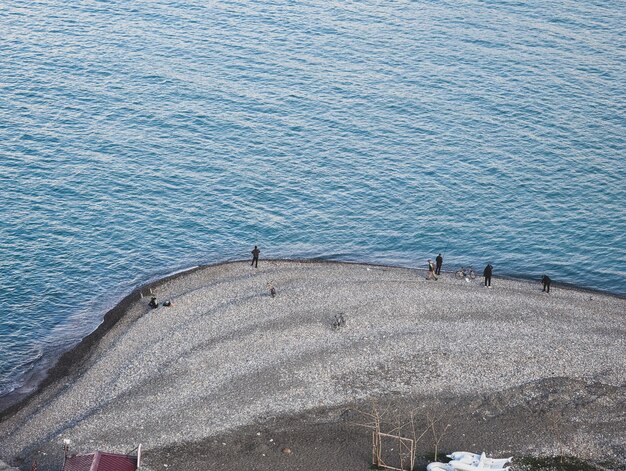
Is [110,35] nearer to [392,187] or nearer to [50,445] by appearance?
[392,187]

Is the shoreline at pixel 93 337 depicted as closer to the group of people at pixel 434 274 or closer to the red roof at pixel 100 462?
the group of people at pixel 434 274

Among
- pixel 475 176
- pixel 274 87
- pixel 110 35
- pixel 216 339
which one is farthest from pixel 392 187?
pixel 110 35

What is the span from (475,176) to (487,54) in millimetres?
33697

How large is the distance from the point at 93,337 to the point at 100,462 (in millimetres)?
21062

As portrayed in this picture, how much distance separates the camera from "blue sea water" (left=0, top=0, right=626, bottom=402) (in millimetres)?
80562

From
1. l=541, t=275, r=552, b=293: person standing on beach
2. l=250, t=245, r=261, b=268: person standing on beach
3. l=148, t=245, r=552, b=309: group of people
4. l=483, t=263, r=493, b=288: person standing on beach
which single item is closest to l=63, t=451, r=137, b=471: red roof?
l=148, t=245, r=552, b=309: group of people

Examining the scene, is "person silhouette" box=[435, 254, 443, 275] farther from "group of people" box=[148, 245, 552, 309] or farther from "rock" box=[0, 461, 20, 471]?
"rock" box=[0, 461, 20, 471]

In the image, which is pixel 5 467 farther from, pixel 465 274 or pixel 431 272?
pixel 465 274

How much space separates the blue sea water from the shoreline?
0.92 m

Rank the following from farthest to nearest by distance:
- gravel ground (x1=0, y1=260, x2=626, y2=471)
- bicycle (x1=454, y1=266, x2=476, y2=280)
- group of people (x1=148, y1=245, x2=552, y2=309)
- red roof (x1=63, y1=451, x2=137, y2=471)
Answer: bicycle (x1=454, y1=266, x2=476, y2=280) → group of people (x1=148, y1=245, x2=552, y2=309) → gravel ground (x1=0, y1=260, x2=626, y2=471) → red roof (x1=63, y1=451, x2=137, y2=471)

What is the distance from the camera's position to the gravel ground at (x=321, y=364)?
173ft

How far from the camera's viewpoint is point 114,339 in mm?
65125

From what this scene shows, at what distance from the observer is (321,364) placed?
58.1m

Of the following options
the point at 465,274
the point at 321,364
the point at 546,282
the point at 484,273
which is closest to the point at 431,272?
the point at 465,274
